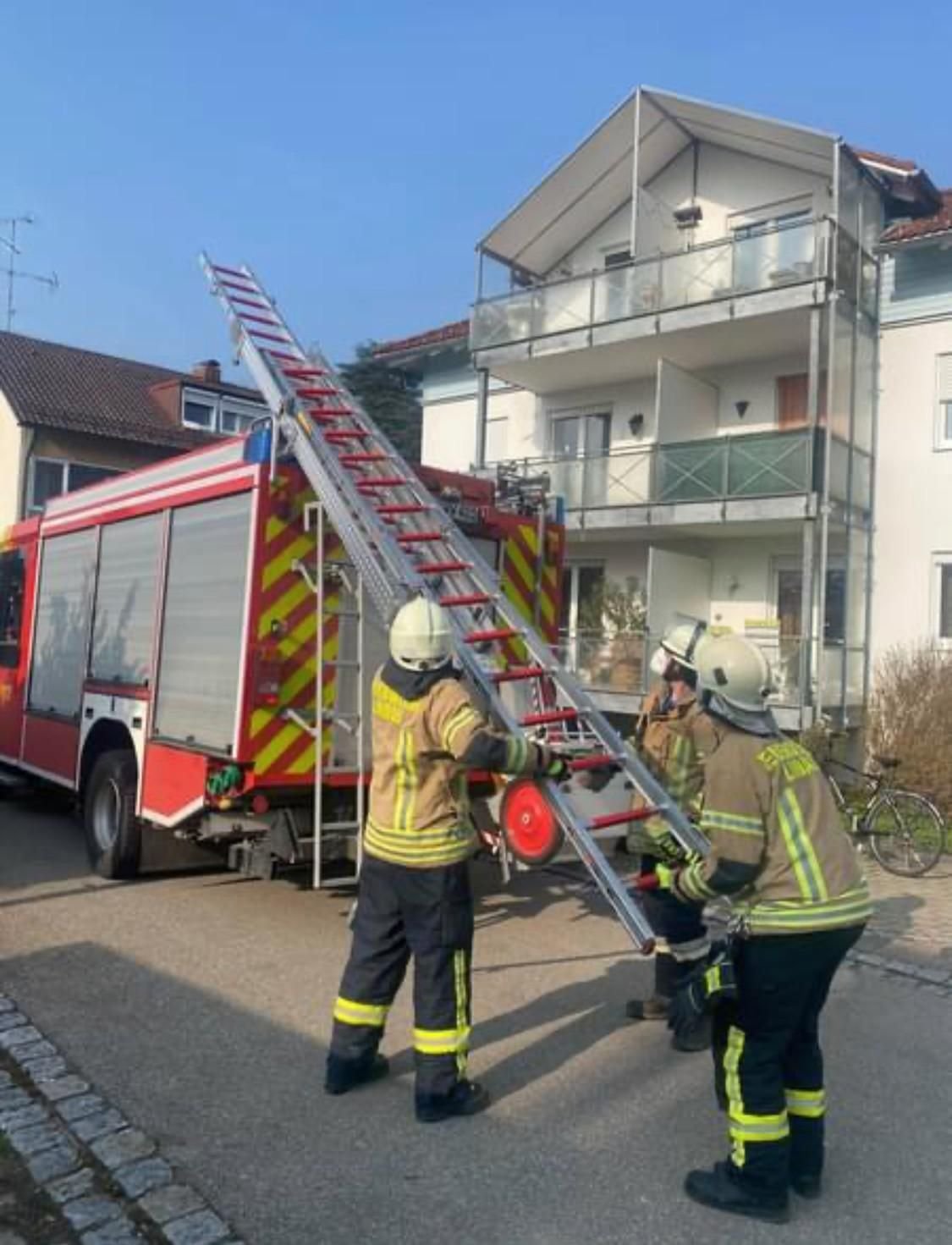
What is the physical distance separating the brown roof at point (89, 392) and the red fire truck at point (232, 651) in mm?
20092

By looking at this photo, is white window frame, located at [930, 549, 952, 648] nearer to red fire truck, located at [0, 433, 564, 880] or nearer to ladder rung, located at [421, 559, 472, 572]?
red fire truck, located at [0, 433, 564, 880]

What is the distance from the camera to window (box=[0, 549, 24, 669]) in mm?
9094

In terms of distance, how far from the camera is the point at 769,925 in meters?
3.05

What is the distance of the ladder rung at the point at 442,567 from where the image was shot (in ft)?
17.8

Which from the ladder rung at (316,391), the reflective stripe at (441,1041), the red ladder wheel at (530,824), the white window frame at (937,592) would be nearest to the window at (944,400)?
the white window frame at (937,592)

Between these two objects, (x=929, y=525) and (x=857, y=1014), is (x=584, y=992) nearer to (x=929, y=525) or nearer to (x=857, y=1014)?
(x=857, y=1014)

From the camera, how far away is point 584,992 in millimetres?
5121

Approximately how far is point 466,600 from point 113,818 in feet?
10.8

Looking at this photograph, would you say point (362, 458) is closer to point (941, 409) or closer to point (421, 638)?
point (421, 638)

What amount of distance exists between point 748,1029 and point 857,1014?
2.27m

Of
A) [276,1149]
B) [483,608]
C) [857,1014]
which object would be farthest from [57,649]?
[857,1014]

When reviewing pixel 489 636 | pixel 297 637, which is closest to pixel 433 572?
pixel 489 636

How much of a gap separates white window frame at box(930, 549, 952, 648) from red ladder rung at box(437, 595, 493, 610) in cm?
1076

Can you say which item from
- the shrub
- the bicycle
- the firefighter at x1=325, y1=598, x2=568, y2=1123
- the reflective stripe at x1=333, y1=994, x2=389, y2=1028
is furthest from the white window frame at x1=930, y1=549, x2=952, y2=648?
the reflective stripe at x1=333, y1=994, x2=389, y2=1028
